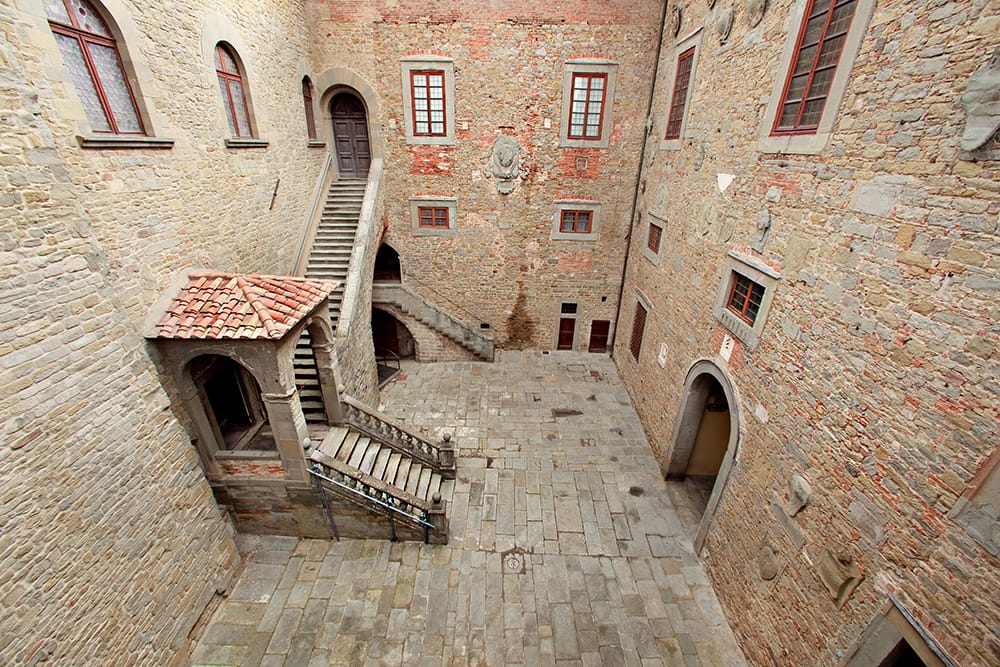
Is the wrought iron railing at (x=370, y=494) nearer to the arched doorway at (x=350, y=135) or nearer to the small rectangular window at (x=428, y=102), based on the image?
the small rectangular window at (x=428, y=102)

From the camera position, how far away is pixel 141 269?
19.2 feet

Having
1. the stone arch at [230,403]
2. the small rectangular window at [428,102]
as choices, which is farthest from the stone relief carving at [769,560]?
the small rectangular window at [428,102]

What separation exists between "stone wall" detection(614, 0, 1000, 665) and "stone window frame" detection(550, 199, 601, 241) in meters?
5.78

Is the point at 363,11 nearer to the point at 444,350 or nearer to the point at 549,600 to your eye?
the point at 444,350

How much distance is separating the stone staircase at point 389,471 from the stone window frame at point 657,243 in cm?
710

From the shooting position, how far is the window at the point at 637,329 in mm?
11742

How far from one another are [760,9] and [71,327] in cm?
1068

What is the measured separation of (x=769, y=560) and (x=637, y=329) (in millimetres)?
7284

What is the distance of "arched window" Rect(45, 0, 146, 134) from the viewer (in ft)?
16.8

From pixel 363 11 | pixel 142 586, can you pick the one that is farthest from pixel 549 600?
pixel 363 11

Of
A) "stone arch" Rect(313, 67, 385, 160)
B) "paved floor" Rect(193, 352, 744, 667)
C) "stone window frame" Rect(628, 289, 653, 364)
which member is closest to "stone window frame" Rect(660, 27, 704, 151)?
"stone window frame" Rect(628, 289, 653, 364)

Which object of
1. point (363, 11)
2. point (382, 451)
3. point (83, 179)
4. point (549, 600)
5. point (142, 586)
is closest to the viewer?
point (83, 179)

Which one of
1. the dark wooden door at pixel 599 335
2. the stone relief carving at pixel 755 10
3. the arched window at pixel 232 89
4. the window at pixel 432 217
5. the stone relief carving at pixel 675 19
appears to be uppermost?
the stone relief carving at pixel 675 19

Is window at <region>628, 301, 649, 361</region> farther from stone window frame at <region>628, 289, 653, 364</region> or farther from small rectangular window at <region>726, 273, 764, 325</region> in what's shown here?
small rectangular window at <region>726, 273, 764, 325</region>
